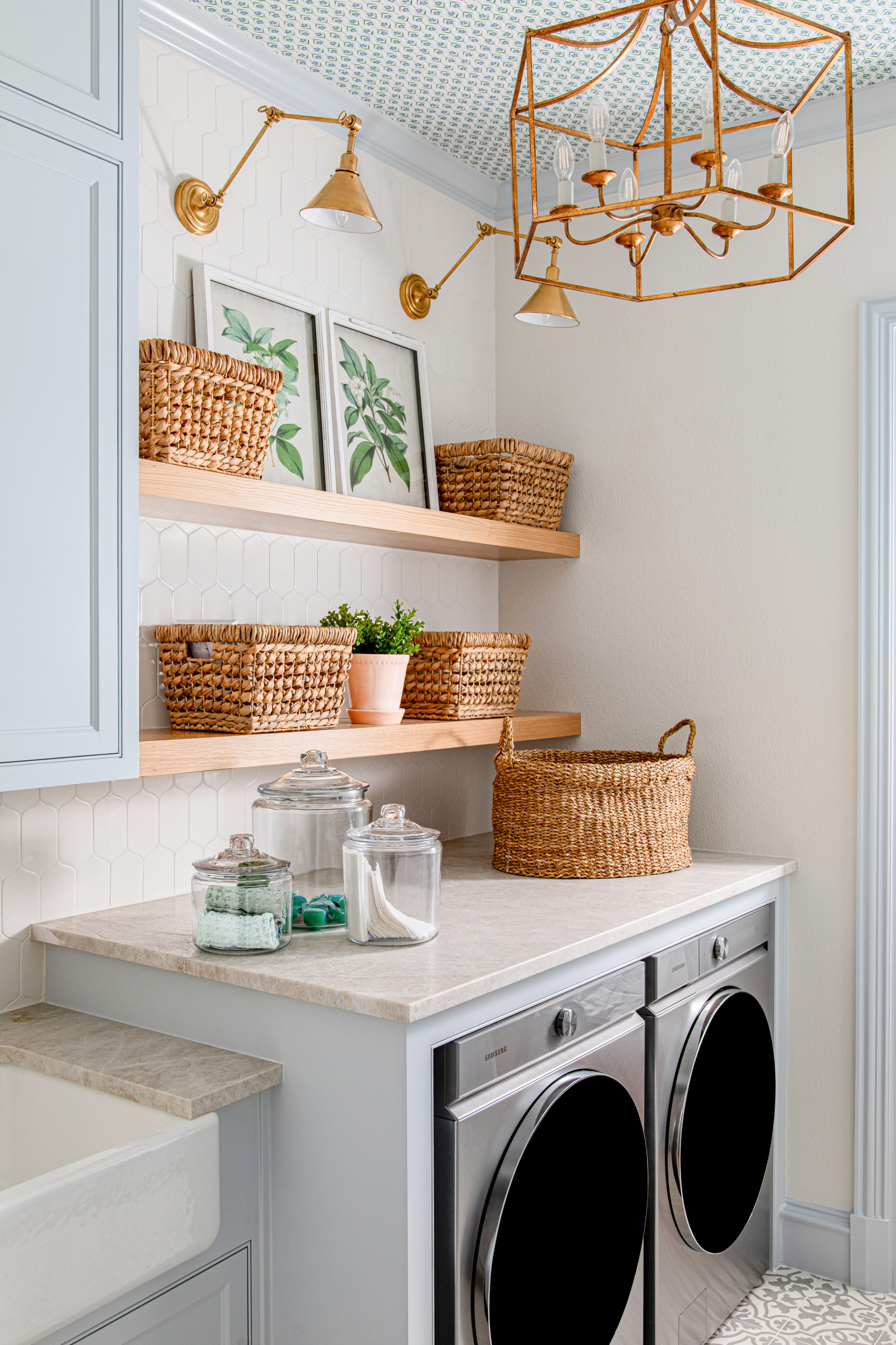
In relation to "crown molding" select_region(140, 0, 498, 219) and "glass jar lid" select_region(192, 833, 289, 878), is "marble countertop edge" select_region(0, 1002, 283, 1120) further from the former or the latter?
"crown molding" select_region(140, 0, 498, 219)

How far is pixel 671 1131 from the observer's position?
1.94 metres

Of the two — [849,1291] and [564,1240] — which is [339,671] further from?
[849,1291]

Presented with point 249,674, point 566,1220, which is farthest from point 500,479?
point 566,1220

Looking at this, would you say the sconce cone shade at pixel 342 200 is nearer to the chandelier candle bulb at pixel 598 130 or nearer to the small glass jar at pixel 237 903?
the chandelier candle bulb at pixel 598 130

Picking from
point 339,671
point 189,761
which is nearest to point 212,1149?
point 189,761

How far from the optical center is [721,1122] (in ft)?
7.04

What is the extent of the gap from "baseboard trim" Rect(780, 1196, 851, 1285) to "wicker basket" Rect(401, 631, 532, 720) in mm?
1294

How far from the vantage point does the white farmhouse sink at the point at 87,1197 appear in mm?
1160

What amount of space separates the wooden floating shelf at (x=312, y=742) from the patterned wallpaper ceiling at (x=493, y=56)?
1.32 meters

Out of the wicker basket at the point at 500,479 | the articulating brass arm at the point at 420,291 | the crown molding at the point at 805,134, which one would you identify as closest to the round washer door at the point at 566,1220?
the wicker basket at the point at 500,479

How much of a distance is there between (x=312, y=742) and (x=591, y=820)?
2.01 ft

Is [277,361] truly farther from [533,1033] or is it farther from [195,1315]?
[195,1315]

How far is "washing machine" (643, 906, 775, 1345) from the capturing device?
1925 millimetres

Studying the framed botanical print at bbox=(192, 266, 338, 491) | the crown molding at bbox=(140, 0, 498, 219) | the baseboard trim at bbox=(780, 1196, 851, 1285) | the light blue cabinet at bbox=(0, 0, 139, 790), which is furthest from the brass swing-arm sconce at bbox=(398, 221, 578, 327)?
the baseboard trim at bbox=(780, 1196, 851, 1285)
